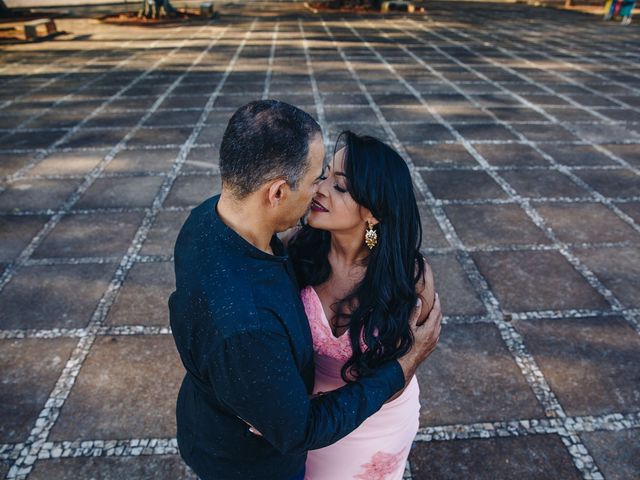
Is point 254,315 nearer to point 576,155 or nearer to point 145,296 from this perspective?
point 145,296

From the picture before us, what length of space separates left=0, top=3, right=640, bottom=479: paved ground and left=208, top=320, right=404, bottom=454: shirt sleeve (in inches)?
60.2

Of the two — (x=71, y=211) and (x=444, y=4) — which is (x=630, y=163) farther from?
(x=444, y=4)

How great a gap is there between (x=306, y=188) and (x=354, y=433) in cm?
119

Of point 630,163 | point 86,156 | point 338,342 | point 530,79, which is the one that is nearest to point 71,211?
point 86,156

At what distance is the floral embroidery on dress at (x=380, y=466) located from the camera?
219 centimetres

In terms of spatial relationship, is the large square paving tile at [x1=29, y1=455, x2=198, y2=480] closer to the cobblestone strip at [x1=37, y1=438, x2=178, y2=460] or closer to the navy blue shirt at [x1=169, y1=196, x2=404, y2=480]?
the cobblestone strip at [x1=37, y1=438, x2=178, y2=460]

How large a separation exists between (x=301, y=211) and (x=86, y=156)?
6.17 meters

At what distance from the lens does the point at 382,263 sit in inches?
84.7

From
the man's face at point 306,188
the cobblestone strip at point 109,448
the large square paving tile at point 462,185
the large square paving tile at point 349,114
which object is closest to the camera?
the man's face at point 306,188

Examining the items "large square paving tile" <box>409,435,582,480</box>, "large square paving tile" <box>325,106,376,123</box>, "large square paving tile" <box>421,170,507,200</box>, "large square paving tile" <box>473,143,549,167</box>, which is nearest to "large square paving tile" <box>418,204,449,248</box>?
"large square paving tile" <box>421,170,507,200</box>

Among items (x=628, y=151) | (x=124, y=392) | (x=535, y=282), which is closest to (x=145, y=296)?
(x=124, y=392)

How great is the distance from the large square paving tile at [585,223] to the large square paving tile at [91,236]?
4.45m

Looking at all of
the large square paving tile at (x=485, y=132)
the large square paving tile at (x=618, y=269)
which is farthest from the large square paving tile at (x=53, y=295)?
the large square paving tile at (x=485, y=132)

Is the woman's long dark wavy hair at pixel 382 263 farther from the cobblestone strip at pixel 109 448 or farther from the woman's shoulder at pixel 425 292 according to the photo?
the cobblestone strip at pixel 109 448
